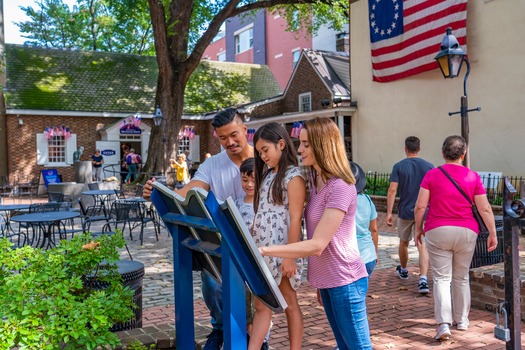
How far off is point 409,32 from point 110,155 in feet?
53.3

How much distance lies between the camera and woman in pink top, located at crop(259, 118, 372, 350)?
2746mm

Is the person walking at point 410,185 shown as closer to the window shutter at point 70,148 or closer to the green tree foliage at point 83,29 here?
the window shutter at point 70,148

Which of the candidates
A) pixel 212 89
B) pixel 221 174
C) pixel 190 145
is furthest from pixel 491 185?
pixel 212 89

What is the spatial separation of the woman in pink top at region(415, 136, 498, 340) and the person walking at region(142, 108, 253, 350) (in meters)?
1.99

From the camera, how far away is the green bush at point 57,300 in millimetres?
2834

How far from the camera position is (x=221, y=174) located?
11.4ft

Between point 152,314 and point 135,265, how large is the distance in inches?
60.4

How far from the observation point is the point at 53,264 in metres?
3.20

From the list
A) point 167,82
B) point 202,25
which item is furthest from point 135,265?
point 202,25

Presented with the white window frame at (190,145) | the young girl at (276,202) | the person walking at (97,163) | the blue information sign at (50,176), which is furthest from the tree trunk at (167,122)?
the young girl at (276,202)

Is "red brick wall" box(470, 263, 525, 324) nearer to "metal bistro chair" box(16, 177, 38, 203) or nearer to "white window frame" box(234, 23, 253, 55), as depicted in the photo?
"metal bistro chair" box(16, 177, 38, 203)

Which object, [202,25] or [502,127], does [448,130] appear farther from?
[202,25]

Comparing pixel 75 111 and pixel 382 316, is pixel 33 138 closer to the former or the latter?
pixel 75 111

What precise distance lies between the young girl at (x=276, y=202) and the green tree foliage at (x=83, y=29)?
3507cm
